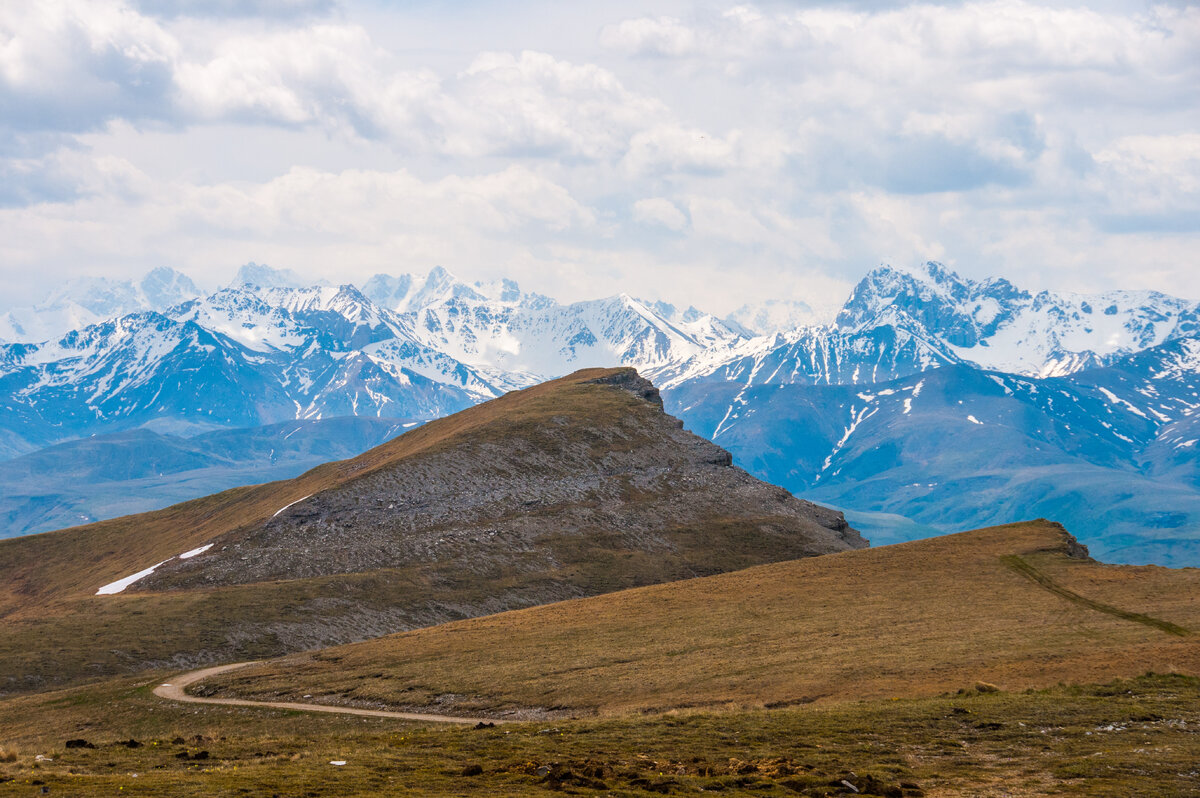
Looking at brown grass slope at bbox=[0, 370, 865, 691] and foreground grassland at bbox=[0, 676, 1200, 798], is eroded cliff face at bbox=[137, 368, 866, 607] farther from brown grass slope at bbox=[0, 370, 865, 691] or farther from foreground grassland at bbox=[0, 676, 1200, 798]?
foreground grassland at bbox=[0, 676, 1200, 798]

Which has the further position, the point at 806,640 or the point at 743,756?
the point at 806,640

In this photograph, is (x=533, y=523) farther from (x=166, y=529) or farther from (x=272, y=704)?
(x=272, y=704)

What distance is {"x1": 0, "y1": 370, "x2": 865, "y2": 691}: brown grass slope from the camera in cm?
12006

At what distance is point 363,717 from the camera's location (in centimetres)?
7081

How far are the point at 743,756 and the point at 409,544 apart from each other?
11262 cm

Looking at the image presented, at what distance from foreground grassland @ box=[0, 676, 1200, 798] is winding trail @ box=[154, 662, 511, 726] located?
1131 cm

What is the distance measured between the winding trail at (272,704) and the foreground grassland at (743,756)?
1131cm

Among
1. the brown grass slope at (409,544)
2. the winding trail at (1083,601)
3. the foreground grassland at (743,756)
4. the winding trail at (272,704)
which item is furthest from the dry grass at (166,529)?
the foreground grassland at (743,756)

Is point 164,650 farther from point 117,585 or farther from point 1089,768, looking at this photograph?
point 1089,768

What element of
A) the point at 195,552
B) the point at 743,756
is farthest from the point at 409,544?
the point at 743,756

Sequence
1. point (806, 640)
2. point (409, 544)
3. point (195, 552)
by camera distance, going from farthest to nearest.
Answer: point (195, 552), point (409, 544), point (806, 640)

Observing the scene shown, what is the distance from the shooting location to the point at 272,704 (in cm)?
7831

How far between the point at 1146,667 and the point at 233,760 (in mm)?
49995

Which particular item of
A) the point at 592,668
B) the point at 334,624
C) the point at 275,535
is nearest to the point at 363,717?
the point at 592,668
